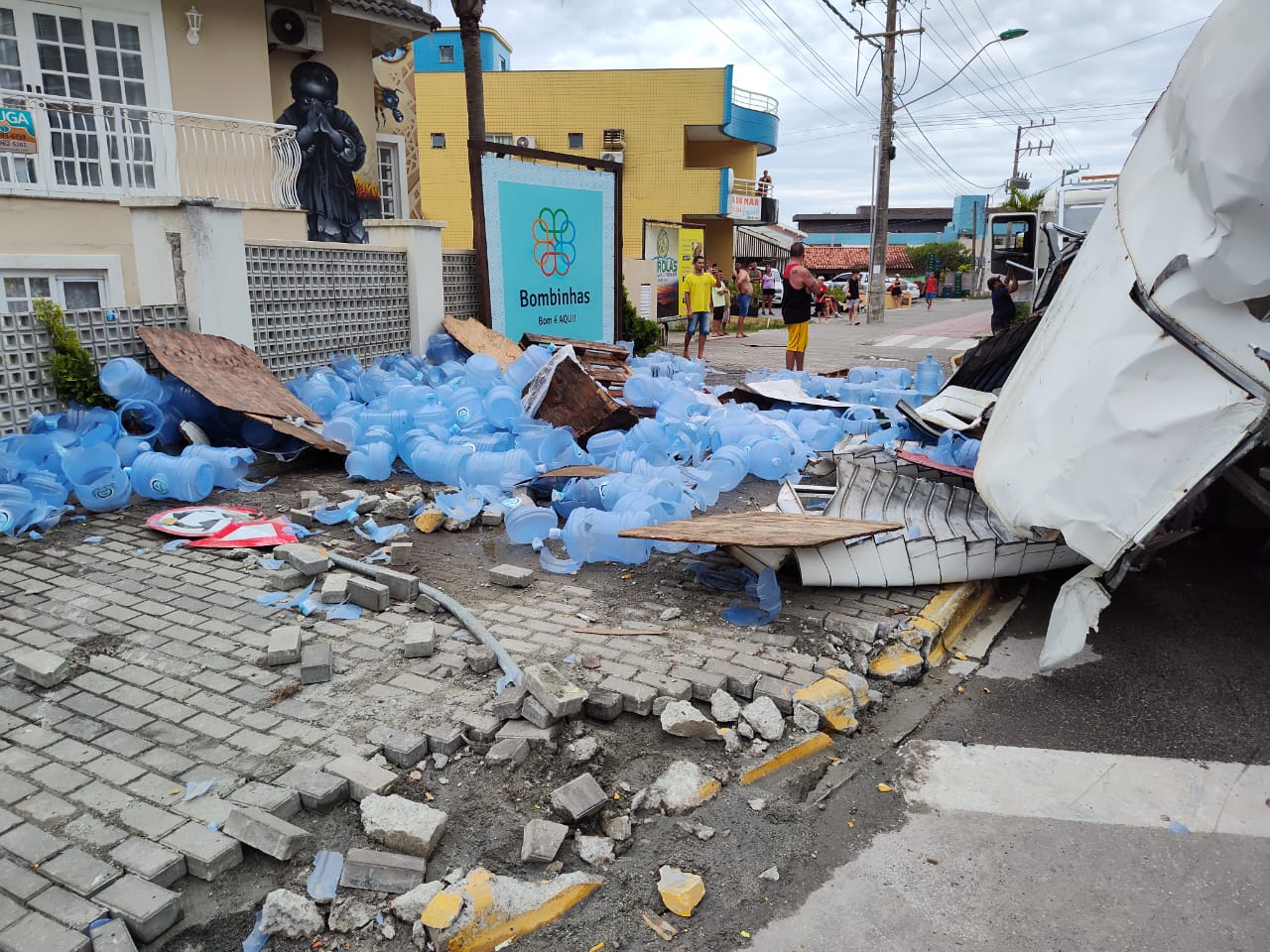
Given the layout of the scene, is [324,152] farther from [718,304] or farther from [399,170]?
[718,304]

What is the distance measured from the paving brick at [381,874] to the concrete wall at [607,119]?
98.2 ft

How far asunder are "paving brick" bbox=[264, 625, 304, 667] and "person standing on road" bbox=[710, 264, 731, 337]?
1352cm

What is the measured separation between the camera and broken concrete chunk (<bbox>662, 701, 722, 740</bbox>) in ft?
10.9

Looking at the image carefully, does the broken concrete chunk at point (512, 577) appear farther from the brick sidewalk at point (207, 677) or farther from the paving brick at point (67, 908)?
the paving brick at point (67, 908)

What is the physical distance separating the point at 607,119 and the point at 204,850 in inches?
1296

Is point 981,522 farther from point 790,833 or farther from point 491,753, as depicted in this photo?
point 491,753

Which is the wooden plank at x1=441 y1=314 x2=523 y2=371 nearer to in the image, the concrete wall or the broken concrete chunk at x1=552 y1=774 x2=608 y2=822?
the broken concrete chunk at x1=552 y1=774 x2=608 y2=822

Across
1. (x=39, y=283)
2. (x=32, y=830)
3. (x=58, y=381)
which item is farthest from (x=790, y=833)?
(x=39, y=283)

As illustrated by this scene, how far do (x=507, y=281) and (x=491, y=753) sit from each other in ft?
29.0

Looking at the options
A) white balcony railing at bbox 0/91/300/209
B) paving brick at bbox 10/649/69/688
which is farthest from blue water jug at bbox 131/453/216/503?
white balcony railing at bbox 0/91/300/209

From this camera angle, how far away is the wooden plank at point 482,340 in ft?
32.7

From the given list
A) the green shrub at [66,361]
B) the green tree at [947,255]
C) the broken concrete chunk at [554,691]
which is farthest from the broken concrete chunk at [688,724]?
the green tree at [947,255]

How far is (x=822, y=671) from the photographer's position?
3836 mm

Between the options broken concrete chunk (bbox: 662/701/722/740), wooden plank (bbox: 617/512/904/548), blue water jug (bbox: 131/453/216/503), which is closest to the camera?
broken concrete chunk (bbox: 662/701/722/740)
